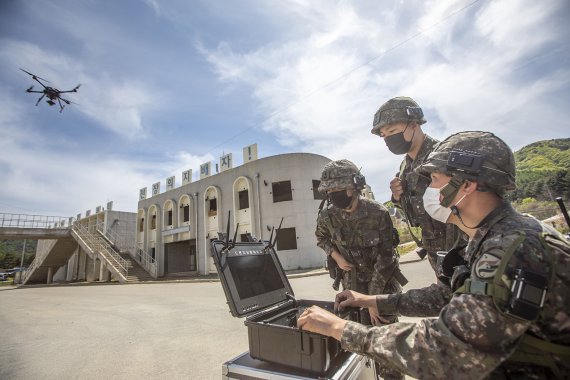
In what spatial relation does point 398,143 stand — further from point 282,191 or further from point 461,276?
point 282,191

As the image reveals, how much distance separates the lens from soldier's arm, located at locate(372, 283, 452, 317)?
1.57 metres

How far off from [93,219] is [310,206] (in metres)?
29.2

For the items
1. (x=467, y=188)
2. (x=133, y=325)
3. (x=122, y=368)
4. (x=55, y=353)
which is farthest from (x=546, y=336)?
(x=133, y=325)

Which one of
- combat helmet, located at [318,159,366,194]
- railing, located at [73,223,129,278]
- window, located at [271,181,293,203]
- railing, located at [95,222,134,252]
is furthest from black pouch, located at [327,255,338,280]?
railing, located at [95,222,134,252]

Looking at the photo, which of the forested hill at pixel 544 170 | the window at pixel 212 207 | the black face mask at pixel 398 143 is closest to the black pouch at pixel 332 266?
the black face mask at pixel 398 143

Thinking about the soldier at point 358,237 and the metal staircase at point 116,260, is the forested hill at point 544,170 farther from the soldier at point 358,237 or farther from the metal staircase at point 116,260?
the metal staircase at point 116,260

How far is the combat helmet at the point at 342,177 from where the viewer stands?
110 inches

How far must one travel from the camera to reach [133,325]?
5.64m

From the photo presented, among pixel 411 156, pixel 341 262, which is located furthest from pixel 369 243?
pixel 411 156

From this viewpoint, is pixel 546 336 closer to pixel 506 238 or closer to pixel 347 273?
pixel 506 238

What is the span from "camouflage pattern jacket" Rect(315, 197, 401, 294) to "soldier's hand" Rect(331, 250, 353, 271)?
0.27 ft

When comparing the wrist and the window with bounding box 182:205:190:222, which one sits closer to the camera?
the wrist

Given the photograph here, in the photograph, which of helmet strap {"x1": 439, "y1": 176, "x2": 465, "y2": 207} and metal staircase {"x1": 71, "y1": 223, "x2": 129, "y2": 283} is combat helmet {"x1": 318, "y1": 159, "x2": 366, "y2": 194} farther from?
metal staircase {"x1": 71, "y1": 223, "x2": 129, "y2": 283}

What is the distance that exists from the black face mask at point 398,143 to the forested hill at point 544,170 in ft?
100
